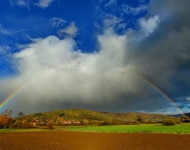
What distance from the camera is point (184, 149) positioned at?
29781 mm

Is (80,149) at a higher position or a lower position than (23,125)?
lower

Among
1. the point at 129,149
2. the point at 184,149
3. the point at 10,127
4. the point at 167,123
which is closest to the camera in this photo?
the point at 184,149

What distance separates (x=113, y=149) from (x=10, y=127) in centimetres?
10959

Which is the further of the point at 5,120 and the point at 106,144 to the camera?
the point at 5,120

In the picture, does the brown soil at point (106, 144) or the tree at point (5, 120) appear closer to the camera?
the brown soil at point (106, 144)

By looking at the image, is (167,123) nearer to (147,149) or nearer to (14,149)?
(147,149)

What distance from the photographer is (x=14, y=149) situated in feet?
106

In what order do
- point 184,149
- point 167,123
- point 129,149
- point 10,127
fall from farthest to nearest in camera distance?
point 10,127, point 167,123, point 129,149, point 184,149

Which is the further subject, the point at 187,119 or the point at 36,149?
the point at 187,119

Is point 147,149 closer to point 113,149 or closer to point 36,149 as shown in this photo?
point 113,149

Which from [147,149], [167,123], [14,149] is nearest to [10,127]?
[167,123]

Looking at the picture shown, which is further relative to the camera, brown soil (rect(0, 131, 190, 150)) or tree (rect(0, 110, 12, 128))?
tree (rect(0, 110, 12, 128))

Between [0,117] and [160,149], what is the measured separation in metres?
119

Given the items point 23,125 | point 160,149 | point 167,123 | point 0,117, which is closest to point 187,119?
point 167,123
